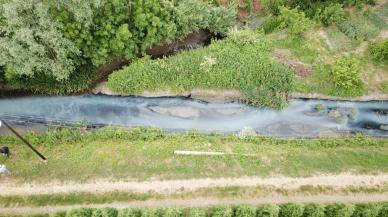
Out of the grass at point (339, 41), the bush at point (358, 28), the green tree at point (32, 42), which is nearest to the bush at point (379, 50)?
the bush at point (358, 28)

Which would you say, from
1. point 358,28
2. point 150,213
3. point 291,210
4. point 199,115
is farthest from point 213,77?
point 358,28

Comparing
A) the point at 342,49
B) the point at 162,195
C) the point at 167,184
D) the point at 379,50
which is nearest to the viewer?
the point at 162,195

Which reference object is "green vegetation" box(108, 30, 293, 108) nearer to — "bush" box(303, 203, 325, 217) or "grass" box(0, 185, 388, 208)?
"grass" box(0, 185, 388, 208)

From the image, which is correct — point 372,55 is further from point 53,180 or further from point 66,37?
point 53,180

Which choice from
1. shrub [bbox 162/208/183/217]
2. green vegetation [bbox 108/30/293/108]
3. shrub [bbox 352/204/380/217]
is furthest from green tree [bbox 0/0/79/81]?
shrub [bbox 352/204/380/217]

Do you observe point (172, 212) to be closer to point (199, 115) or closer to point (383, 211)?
point (199, 115)

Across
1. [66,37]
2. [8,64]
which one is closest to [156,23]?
[66,37]
